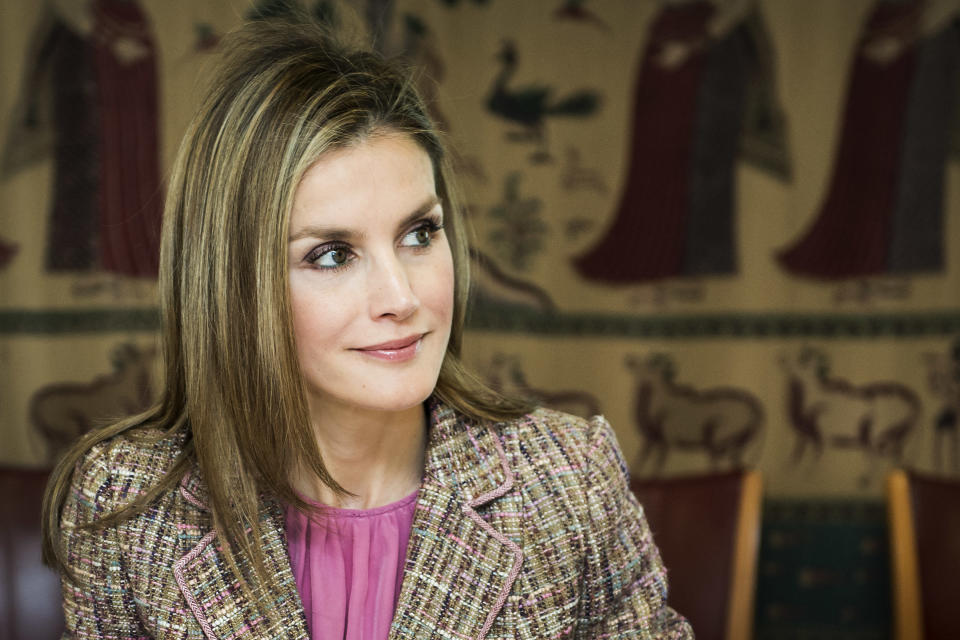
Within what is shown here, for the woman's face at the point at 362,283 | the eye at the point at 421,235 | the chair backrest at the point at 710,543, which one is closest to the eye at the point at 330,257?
the woman's face at the point at 362,283

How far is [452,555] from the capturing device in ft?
5.47

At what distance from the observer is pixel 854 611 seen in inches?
118

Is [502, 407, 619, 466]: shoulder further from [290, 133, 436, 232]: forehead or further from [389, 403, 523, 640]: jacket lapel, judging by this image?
[290, 133, 436, 232]: forehead

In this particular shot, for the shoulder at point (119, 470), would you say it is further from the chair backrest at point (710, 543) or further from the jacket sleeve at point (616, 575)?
the chair backrest at point (710, 543)

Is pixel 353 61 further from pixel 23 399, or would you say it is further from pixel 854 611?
pixel 854 611

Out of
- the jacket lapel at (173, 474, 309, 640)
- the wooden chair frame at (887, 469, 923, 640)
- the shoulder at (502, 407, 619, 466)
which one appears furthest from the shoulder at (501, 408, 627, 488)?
the wooden chair frame at (887, 469, 923, 640)

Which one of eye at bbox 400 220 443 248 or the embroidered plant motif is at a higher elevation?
the embroidered plant motif

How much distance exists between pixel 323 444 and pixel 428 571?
0.30 m

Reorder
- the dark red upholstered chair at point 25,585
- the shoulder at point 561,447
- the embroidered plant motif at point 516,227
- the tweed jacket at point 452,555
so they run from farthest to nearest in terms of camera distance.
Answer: the embroidered plant motif at point 516,227, the dark red upholstered chair at point 25,585, the shoulder at point 561,447, the tweed jacket at point 452,555

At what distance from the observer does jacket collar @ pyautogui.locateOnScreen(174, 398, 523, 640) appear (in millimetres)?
1627

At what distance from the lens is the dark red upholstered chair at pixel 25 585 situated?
2.23m

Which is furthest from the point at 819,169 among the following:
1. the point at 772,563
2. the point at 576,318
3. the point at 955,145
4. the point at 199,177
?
the point at 199,177

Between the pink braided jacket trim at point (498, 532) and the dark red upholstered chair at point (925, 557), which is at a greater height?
the pink braided jacket trim at point (498, 532)

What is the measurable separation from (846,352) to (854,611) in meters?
0.76
